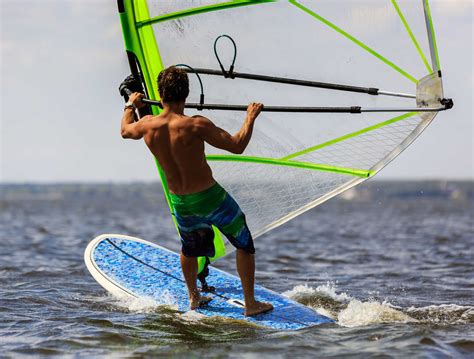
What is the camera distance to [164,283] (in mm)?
7641

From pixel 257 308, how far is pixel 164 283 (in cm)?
143

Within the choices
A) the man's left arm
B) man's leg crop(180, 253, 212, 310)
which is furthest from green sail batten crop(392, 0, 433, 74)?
man's leg crop(180, 253, 212, 310)

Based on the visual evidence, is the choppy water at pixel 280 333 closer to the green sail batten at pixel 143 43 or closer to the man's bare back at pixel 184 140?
the man's bare back at pixel 184 140

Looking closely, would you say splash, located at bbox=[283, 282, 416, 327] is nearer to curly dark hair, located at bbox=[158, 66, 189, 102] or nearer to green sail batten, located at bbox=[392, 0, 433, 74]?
green sail batten, located at bbox=[392, 0, 433, 74]

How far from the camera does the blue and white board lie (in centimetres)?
651

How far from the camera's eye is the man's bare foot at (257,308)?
254 inches

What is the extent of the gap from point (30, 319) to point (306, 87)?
9.75ft

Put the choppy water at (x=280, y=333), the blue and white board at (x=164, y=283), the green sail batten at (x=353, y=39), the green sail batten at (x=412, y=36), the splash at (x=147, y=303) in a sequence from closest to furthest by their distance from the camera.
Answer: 1. the choppy water at (x=280, y=333)
2. the green sail batten at (x=412, y=36)
3. the green sail batten at (x=353, y=39)
4. the blue and white board at (x=164, y=283)
5. the splash at (x=147, y=303)

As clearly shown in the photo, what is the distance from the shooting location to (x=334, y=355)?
17.4ft

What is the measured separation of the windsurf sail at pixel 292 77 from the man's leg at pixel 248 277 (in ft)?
3.58

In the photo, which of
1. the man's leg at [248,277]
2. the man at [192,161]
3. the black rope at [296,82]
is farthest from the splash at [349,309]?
the black rope at [296,82]

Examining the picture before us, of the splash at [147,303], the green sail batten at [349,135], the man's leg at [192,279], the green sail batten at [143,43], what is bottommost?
the splash at [147,303]

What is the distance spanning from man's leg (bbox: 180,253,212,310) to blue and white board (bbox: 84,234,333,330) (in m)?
0.06

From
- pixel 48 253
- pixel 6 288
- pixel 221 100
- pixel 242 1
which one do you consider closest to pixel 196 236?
pixel 221 100
